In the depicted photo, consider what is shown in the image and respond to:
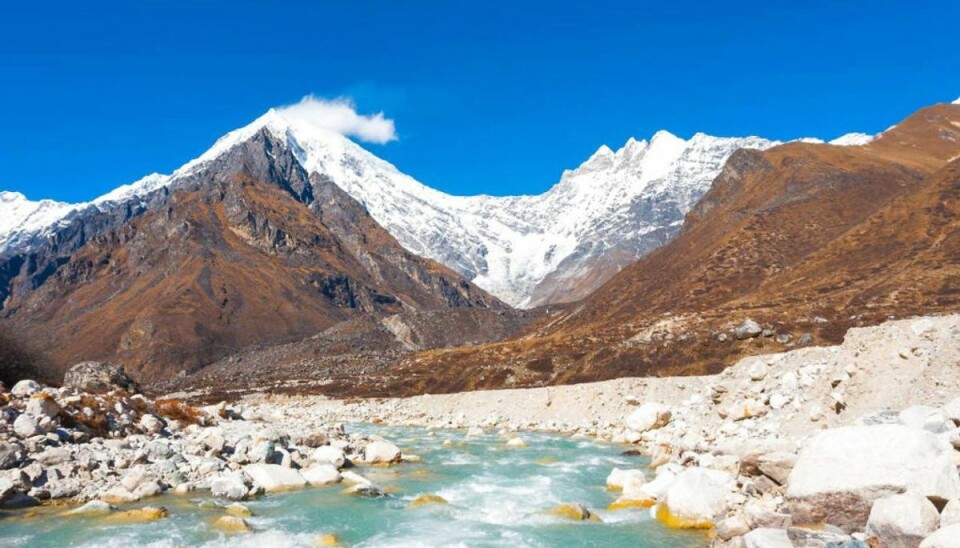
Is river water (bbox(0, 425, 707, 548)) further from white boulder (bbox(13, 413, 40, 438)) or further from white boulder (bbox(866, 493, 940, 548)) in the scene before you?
white boulder (bbox(13, 413, 40, 438))

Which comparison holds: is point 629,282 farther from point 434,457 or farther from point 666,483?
point 666,483

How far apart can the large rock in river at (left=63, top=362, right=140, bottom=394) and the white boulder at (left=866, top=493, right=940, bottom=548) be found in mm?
60022

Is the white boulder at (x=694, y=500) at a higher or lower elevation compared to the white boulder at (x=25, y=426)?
lower

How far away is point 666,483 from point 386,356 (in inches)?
5753

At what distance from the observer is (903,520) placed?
13969mm

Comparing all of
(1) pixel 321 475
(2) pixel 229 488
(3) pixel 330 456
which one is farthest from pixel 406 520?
(3) pixel 330 456

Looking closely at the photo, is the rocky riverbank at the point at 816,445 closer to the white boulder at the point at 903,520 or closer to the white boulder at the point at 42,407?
the white boulder at the point at 903,520

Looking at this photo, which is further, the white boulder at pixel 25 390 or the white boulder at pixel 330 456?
the white boulder at pixel 25 390

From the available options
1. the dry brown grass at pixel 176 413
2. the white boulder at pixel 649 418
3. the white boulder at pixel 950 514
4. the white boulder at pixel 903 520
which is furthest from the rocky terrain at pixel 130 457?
the white boulder at pixel 950 514

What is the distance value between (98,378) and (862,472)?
6422 centimetres

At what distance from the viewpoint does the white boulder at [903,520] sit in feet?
45.0

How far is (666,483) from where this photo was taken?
23.8 m

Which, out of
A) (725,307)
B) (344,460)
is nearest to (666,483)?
(344,460)

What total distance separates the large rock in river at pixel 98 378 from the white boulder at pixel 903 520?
60.0m
